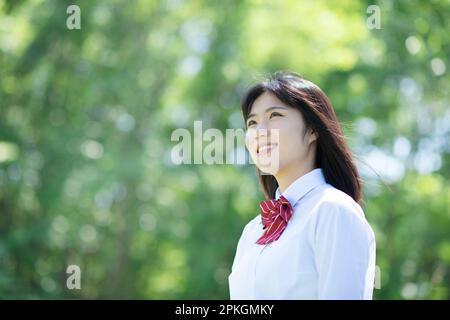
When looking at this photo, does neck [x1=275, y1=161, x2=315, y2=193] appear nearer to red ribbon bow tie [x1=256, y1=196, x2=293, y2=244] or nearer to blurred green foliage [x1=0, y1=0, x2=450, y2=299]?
red ribbon bow tie [x1=256, y1=196, x2=293, y2=244]

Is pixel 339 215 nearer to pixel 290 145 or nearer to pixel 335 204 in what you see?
pixel 335 204

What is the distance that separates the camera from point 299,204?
216cm

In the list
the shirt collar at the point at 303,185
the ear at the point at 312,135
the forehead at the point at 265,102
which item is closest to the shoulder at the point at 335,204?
the shirt collar at the point at 303,185

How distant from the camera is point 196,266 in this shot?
36.3 ft

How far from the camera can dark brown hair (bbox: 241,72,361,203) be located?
219 cm

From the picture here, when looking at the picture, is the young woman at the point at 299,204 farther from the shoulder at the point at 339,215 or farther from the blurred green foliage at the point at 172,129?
the blurred green foliage at the point at 172,129

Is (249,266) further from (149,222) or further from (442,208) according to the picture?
(149,222)

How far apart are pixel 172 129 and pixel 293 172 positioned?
9.75 meters

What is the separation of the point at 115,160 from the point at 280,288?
31.5ft

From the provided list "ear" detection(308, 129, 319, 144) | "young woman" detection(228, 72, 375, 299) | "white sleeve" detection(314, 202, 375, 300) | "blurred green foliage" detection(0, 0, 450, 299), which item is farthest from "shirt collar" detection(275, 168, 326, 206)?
"blurred green foliage" detection(0, 0, 450, 299)

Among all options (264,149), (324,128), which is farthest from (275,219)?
(324,128)

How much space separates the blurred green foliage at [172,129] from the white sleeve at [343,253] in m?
7.73

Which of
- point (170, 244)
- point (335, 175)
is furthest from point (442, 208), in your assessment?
point (335, 175)

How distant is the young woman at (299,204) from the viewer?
1.88m
